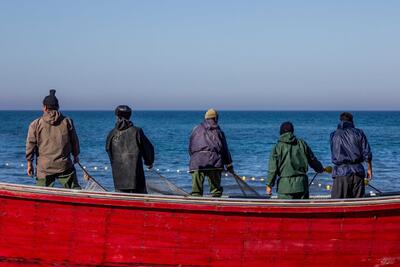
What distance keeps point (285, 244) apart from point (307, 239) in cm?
29

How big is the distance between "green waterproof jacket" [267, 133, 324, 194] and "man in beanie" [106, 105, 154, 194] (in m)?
1.67

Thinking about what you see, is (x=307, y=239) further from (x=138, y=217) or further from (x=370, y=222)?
(x=138, y=217)

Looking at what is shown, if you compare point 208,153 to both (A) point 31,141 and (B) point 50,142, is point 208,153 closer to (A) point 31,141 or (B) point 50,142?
(B) point 50,142

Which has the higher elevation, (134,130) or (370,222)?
(134,130)

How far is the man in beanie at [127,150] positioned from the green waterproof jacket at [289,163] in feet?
5.49

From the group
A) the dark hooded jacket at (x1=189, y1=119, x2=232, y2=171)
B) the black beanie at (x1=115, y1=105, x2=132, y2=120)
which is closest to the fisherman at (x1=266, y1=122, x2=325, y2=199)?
the dark hooded jacket at (x1=189, y1=119, x2=232, y2=171)

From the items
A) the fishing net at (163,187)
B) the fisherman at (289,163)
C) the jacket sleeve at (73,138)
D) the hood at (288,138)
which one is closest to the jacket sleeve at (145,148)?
the jacket sleeve at (73,138)

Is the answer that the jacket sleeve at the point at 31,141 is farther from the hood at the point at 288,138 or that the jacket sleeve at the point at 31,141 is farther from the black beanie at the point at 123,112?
the hood at the point at 288,138

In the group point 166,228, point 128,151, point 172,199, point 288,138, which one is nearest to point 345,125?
point 288,138

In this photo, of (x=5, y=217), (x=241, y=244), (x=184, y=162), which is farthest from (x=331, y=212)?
(x=184, y=162)

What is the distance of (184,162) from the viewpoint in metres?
37.5

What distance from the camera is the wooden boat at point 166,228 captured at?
9.55 m

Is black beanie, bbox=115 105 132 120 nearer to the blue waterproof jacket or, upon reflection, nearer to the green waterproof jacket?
the green waterproof jacket

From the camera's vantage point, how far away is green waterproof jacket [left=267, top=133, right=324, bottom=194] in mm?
10328
